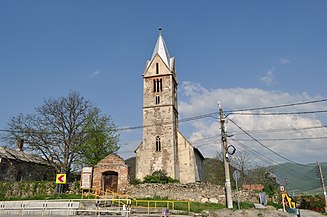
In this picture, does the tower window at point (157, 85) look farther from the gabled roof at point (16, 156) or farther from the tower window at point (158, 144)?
the gabled roof at point (16, 156)

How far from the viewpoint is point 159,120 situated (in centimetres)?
3875

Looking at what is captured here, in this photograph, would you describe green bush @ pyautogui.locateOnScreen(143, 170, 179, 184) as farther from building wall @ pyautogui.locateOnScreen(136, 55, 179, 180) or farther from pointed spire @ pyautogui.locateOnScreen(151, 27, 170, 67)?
pointed spire @ pyautogui.locateOnScreen(151, 27, 170, 67)

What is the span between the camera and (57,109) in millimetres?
34125

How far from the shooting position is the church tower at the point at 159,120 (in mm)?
36750

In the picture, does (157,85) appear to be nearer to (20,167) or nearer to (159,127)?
(159,127)

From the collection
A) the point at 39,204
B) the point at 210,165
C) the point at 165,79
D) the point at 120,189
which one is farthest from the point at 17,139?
the point at 210,165

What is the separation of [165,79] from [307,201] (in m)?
24.8

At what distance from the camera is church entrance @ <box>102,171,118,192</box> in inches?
1161

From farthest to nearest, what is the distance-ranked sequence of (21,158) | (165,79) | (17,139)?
(165,79) < (21,158) < (17,139)

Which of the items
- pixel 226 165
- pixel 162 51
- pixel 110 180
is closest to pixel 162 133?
pixel 110 180

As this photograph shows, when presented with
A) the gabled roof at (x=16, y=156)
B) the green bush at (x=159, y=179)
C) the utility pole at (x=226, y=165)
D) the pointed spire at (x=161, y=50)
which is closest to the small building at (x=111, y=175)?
the green bush at (x=159, y=179)

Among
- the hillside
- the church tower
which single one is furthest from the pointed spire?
the hillside

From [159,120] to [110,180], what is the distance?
11827 millimetres

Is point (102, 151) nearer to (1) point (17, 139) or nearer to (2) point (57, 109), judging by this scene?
(2) point (57, 109)
